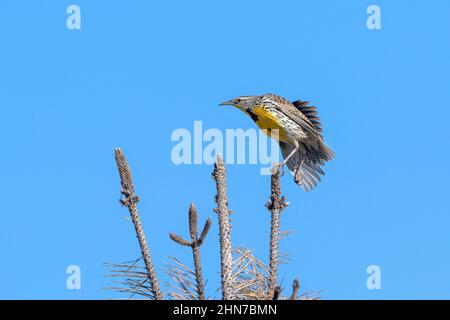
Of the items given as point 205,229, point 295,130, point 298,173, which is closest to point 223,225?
point 205,229

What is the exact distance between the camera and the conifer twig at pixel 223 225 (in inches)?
230

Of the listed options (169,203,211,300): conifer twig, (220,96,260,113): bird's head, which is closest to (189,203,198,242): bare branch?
(169,203,211,300): conifer twig

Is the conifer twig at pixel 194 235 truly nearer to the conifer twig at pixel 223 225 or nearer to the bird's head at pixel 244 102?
the conifer twig at pixel 223 225

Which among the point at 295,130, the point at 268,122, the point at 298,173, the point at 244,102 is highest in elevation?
the point at 244,102

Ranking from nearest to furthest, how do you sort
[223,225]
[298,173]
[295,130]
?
[223,225] < [298,173] < [295,130]

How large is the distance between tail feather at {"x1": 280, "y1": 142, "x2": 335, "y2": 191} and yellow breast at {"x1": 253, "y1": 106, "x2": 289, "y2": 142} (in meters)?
0.33

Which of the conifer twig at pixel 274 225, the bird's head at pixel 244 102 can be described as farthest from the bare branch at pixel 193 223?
the bird's head at pixel 244 102

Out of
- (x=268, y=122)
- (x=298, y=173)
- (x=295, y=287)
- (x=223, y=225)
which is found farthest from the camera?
(x=268, y=122)

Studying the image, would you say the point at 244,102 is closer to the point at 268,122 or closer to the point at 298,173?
the point at 268,122

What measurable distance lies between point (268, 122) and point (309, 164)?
0.87 m

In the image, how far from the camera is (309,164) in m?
10.6

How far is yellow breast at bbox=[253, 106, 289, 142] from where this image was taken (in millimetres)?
10742
